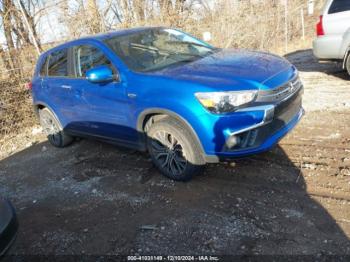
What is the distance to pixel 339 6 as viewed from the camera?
6469 millimetres

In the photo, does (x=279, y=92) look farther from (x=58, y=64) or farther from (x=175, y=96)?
(x=58, y=64)

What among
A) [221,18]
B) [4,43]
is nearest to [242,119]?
[4,43]

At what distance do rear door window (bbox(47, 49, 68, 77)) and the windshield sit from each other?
104 cm

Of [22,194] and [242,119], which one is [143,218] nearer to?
[242,119]

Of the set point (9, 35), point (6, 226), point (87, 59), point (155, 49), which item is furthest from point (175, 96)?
point (9, 35)

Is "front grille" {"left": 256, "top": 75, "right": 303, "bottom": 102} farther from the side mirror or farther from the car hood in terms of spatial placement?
the side mirror

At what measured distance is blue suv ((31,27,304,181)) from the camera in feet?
11.0

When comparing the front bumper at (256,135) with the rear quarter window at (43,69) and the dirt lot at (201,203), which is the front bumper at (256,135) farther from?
the rear quarter window at (43,69)

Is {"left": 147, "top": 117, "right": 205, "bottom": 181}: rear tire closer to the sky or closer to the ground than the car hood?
closer to the ground

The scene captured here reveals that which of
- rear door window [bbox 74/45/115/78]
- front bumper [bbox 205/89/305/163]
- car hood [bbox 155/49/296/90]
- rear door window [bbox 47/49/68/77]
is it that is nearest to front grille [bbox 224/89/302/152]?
front bumper [bbox 205/89/305/163]

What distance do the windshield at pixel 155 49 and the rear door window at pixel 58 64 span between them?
104 cm

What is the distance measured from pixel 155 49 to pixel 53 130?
9.14ft

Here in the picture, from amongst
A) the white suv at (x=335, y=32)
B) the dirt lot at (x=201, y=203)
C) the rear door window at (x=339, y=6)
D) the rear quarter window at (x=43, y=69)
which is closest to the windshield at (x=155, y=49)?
the dirt lot at (x=201, y=203)

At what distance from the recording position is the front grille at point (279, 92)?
337 cm
